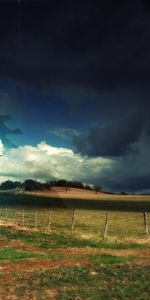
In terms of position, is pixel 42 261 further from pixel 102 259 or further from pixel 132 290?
pixel 132 290

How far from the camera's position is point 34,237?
3906cm

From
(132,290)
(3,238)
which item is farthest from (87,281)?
(3,238)

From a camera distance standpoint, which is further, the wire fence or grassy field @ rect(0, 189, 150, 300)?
the wire fence

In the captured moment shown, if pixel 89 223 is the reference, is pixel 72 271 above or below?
below

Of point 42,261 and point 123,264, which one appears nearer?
point 123,264

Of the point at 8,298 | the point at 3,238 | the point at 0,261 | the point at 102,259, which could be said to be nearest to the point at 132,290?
the point at 8,298

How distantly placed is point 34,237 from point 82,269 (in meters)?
18.2

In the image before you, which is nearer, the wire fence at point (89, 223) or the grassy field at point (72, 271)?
the grassy field at point (72, 271)

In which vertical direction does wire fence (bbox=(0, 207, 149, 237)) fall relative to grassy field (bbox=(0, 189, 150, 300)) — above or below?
above

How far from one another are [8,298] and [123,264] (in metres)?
7.97

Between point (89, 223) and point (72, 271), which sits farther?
point (89, 223)

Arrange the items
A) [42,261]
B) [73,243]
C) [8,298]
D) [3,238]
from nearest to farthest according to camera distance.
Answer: [8,298], [42,261], [73,243], [3,238]

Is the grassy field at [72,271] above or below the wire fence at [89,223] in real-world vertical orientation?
below

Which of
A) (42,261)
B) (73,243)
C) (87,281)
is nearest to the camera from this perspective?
(87,281)
